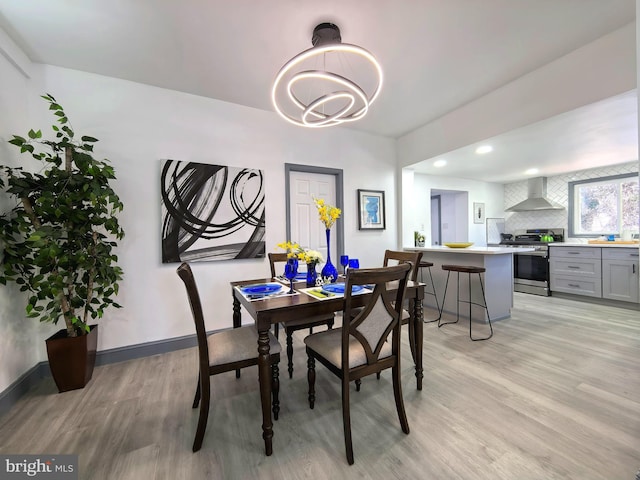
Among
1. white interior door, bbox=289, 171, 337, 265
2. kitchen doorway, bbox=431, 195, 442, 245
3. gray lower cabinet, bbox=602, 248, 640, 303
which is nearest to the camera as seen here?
white interior door, bbox=289, 171, 337, 265

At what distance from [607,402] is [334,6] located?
3218mm

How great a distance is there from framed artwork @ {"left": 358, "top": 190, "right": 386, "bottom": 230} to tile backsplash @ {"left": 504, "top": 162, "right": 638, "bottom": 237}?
379 cm

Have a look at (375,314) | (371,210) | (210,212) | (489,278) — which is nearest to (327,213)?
(375,314)

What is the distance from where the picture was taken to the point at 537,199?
5.22 meters

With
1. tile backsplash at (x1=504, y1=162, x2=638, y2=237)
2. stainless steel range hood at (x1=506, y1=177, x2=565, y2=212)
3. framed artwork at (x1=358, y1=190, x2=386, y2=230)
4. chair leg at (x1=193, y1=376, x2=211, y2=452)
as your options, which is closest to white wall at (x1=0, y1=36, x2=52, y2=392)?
chair leg at (x1=193, y1=376, x2=211, y2=452)

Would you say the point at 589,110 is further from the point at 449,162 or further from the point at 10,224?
the point at 10,224

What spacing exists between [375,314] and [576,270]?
4.73 meters

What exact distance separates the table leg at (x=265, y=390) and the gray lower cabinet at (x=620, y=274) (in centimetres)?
506

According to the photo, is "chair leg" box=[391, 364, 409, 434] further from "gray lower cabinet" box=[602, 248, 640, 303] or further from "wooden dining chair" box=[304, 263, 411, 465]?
"gray lower cabinet" box=[602, 248, 640, 303]

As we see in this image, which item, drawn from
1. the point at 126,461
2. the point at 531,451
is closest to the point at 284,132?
the point at 126,461

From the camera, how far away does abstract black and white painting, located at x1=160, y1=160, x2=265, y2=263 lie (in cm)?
269

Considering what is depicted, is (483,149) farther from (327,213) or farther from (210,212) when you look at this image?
(210,212)

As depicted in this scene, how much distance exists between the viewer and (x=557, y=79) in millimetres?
2391

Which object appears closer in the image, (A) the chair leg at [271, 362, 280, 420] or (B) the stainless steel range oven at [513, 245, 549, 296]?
(A) the chair leg at [271, 362, 280, 420]
